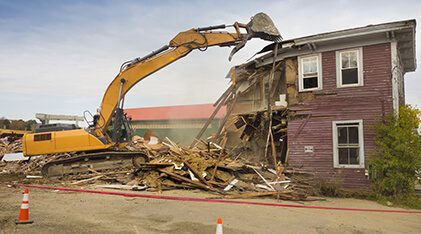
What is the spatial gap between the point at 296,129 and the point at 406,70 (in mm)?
8353

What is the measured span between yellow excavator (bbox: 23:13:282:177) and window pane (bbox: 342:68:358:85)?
316 cm

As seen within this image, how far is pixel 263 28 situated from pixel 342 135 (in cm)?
546

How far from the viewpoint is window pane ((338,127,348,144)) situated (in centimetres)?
1305

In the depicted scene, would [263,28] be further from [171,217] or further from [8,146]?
[8,146]

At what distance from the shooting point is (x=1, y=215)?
311 inches

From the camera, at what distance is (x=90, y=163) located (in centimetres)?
1384

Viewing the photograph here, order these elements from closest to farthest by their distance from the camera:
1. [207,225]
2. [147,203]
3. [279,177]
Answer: [207,225] < [147,203] < [279,177]

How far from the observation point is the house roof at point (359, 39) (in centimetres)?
1205

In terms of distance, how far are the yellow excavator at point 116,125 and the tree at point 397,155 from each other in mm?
5761

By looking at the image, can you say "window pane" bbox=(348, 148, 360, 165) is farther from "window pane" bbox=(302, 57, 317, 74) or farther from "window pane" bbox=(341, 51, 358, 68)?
"window pane" bbox=(302, 57, 317, 74)

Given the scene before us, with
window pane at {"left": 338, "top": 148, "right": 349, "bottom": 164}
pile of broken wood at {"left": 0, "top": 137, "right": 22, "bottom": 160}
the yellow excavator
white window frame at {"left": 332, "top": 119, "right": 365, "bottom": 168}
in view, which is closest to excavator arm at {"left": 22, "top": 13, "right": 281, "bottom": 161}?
the yellow excavator

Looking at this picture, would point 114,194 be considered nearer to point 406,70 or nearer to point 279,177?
point 279,177

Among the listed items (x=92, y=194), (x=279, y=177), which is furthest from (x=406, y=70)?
(x=92, y=194)

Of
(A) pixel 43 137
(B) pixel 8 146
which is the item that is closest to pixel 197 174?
(A) pixel 43 137
